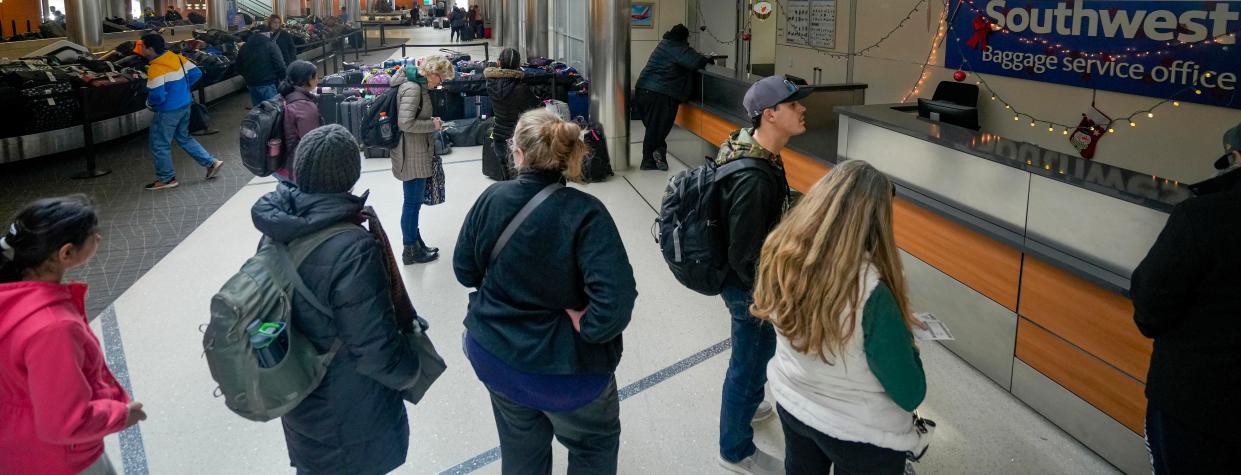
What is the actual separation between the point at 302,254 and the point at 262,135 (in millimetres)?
3217

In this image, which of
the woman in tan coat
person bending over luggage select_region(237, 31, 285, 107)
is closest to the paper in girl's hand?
the woman in tan coat

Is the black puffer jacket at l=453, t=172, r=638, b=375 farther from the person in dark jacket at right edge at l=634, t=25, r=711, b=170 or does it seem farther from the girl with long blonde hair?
the person in dark jacket at right edge at l=634, t=25, r=711, b=170

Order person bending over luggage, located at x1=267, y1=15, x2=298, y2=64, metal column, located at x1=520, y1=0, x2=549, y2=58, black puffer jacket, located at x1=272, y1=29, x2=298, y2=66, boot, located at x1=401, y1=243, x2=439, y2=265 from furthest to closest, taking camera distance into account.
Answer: metal column, located at x1=520, y1=0, x2=549, y2=58
black puffer jacket, located at x1=272, y1=29, x2=298, y2=66
person bending over luggage, located at x1=267, y1=15, x2=298, y2=64
boot, located at x1=401, y1=243, x2=439, y2=265

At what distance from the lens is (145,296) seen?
5.07 m

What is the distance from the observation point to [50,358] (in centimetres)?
182

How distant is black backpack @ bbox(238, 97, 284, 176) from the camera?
4.99m

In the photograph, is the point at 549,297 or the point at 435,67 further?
the point at 435,67

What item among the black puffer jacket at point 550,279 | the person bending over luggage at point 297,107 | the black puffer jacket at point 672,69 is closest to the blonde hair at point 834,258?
the black puffer jacket at point 550,279

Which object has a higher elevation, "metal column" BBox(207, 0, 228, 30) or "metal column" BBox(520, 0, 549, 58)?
"metal column" BBox(207, 0, 228, 30)

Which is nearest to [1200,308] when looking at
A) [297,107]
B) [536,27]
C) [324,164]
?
[324,164]

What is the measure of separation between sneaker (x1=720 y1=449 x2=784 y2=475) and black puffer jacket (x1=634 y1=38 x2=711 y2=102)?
6.02m

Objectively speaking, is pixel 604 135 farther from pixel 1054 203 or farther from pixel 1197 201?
pixel 1197 201

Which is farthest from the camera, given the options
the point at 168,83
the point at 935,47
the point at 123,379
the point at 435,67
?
the point at 168,83

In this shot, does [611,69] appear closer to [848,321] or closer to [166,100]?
[166,100]
